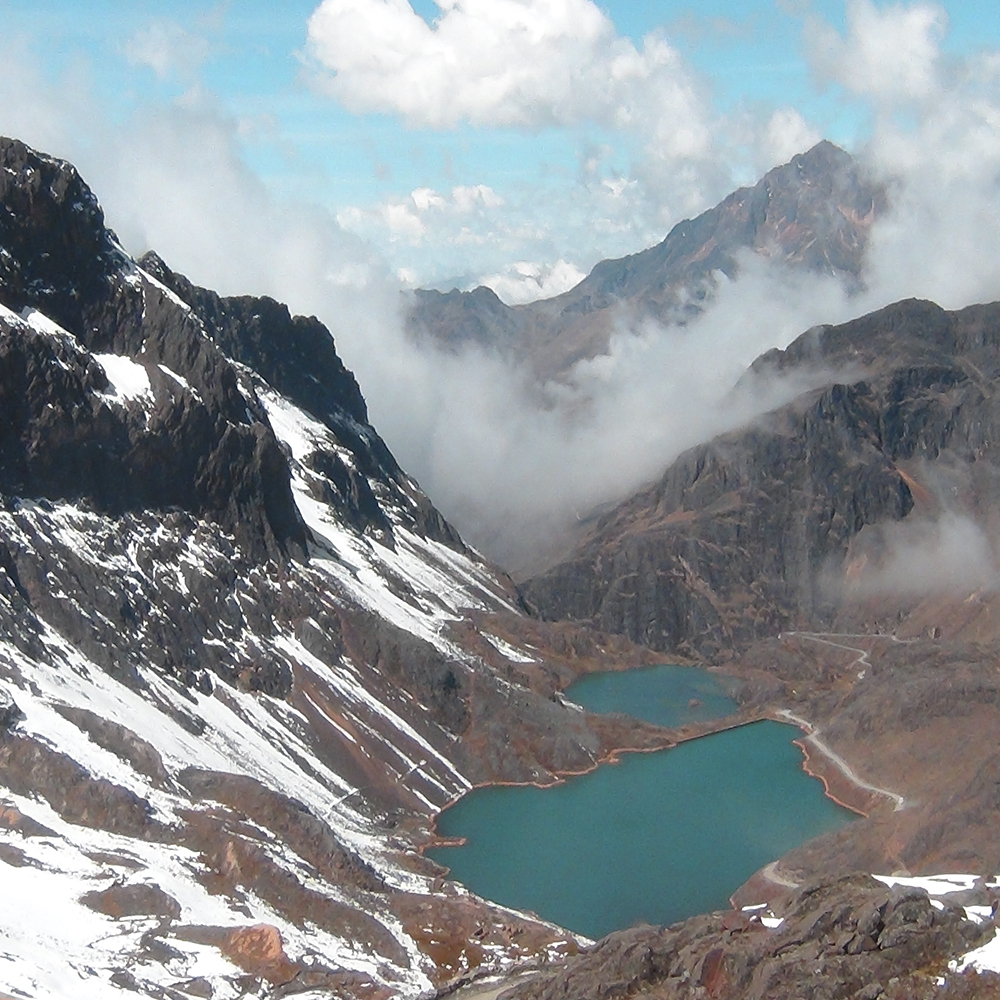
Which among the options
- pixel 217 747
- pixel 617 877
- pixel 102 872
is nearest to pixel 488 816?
pixel 617 877

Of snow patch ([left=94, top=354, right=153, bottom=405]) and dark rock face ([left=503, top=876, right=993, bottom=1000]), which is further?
snow patch ([left=94, top=354, right=153, bottom=405])

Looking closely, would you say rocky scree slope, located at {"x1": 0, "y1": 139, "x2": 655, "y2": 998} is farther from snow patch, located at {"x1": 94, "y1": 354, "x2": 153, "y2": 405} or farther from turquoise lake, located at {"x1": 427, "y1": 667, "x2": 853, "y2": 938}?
turquoise lake, located at {"x1": 427, "y1": 667, "x2": 853, "y2": 938}

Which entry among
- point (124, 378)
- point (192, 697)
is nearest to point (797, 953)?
point (192, 697)

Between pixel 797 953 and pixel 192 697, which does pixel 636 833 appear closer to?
pixel 192 697

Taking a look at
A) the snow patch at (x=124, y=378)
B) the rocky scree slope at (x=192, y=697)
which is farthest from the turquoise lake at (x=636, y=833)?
the snow patch at (x=124, y=378)

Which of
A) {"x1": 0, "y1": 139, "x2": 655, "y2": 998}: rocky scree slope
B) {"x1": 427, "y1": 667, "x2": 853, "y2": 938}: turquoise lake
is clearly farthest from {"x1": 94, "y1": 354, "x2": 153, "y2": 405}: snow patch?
{"x1": 427, "y1": 667, "x2": 853, "y2": 938}: turquoise lake

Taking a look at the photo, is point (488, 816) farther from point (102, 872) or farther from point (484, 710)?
point (102, 872)
